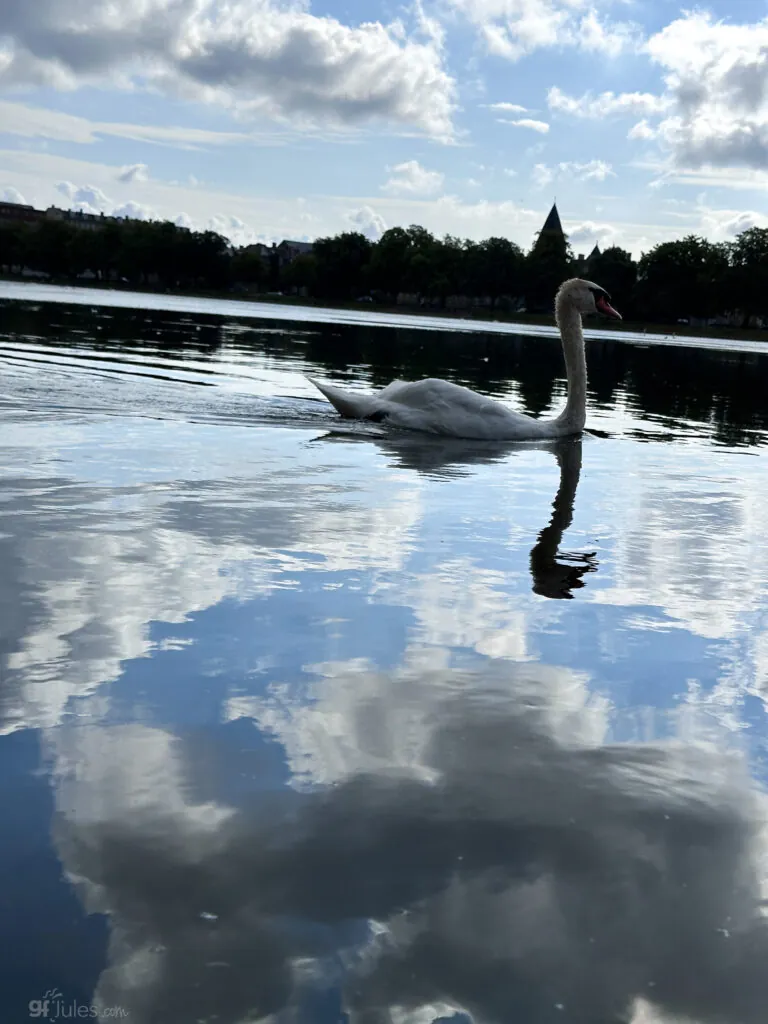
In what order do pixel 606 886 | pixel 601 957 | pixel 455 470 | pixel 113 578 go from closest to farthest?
pixel 601 957 < pixel 606 886 < pixel 113 578 < pixel 455 470

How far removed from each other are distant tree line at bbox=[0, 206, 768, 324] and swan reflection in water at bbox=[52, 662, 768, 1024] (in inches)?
5253

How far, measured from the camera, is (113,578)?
5805mm

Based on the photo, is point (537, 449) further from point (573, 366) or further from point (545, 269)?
point (545, 269)

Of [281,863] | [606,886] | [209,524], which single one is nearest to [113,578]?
[209,524]

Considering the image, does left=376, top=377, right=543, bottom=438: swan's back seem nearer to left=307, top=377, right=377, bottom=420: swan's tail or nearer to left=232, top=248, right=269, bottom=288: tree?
left=307, top=377, right=377, bottom=420: swan's tail

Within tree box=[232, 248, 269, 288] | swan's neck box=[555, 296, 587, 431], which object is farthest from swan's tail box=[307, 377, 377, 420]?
tree box=[232, 248, 269, 288]

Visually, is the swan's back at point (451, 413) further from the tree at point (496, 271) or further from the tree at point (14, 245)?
the tree at point (14, 245)

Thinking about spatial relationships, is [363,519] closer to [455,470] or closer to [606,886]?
[455,470]

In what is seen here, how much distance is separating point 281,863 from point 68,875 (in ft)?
1.79

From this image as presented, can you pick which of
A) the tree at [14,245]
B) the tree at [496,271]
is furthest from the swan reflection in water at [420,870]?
the tree at [14,245]

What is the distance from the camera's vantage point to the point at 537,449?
12656mm

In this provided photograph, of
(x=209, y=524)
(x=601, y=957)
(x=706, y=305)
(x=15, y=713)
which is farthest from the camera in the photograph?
(x=706, y=305)

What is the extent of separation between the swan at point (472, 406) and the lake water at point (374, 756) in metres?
3.45

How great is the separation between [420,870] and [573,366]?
1127 centimetres
